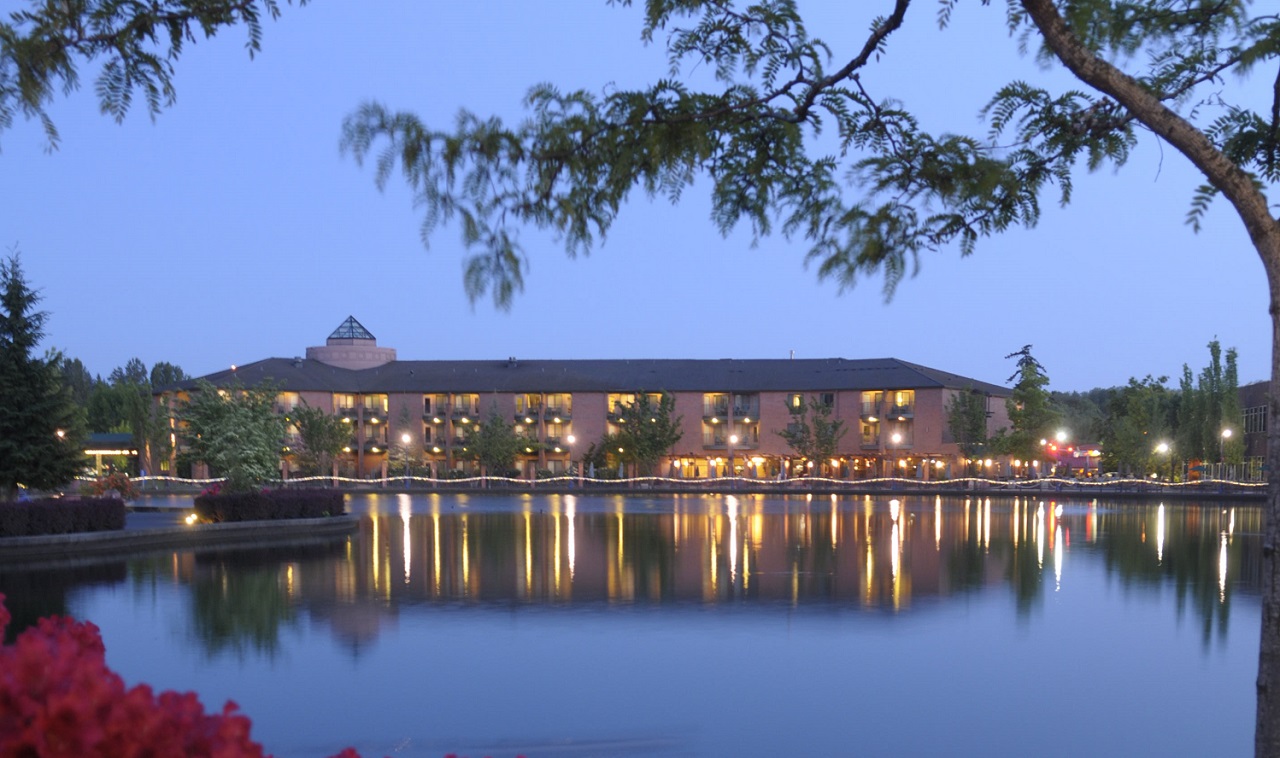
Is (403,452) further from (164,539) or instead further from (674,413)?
(164,539)

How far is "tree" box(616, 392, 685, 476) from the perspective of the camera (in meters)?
68.4

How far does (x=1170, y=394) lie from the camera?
8712 centimetres

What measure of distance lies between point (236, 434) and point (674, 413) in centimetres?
4696

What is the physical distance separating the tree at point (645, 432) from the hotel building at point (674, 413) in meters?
1.77

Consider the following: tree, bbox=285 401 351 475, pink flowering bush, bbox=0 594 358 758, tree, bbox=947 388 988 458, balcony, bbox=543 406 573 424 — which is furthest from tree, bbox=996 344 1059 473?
pink flowering bush, bbox=0 594 358 758

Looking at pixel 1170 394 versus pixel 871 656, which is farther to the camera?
pixel 1170 394

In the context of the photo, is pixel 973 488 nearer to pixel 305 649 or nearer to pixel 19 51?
pixel 305 649

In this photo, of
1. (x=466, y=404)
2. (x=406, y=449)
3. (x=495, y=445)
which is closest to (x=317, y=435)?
(x=406, y=449)

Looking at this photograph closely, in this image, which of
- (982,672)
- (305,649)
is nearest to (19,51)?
(305,649)

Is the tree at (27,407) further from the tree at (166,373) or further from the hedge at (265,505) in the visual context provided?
the tree at (166,373)

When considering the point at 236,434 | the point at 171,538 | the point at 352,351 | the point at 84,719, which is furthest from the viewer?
the point at 352,351

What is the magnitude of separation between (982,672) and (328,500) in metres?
20.7

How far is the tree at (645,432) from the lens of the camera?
68.4 meters

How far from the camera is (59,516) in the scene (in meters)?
22.4
